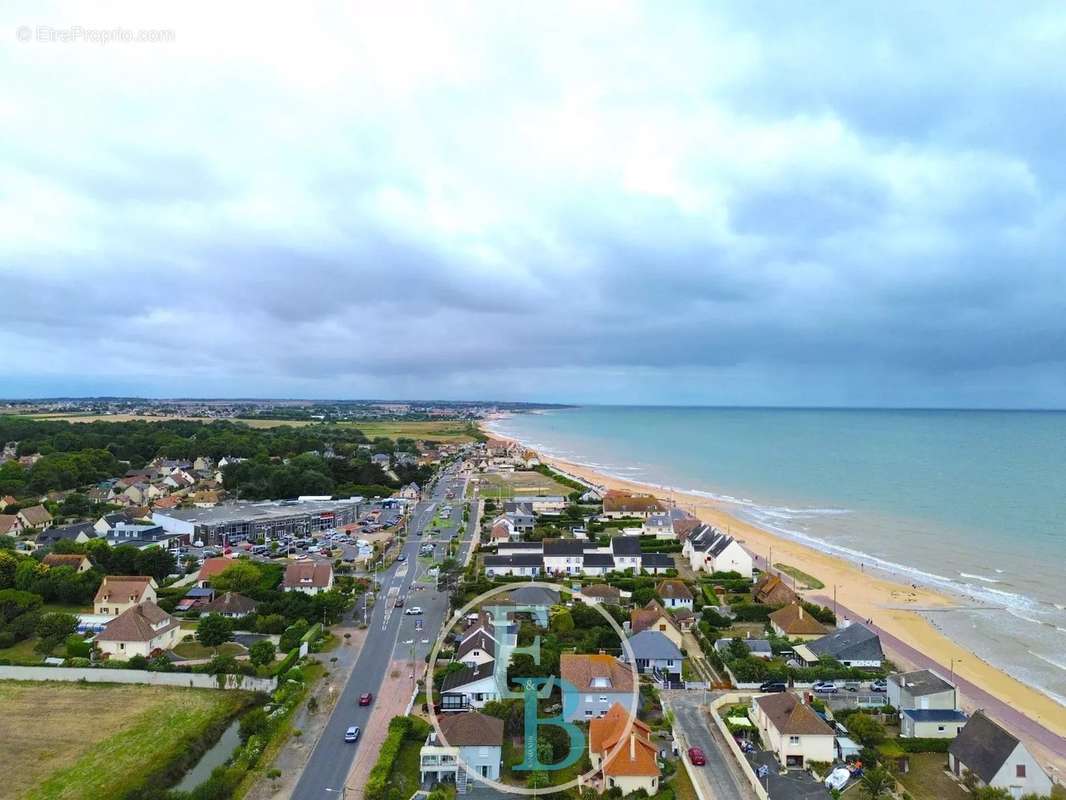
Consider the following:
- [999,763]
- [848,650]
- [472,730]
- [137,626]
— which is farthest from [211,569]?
[999,763]

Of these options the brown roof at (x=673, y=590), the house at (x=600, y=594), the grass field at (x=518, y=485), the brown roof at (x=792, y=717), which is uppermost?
the brown roof at (x=792, y=717)

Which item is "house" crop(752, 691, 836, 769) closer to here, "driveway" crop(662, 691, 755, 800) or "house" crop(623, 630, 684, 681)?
"driveway" crop(662, 691, 755, 800)

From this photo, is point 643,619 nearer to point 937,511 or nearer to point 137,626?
point 137,626

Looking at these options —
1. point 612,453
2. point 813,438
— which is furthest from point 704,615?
point 813,438

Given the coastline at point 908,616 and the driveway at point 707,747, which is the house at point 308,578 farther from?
the coastline at point 908,616

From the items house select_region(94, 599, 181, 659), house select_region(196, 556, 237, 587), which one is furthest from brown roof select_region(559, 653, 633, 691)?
house select_region(196, 556, 237, 587)

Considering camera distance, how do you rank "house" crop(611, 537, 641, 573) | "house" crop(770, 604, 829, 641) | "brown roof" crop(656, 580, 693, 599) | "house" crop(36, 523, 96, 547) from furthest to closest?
"house" crop(36, 523, 96, 547) < "house" crop(611, 537, 641, 573) < "brown roof" crop(656, 580, 693, 599) < "house" crop(770, 604, 829, 641)

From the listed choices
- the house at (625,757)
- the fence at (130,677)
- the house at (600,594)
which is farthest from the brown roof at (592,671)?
the fence at (130,677)
